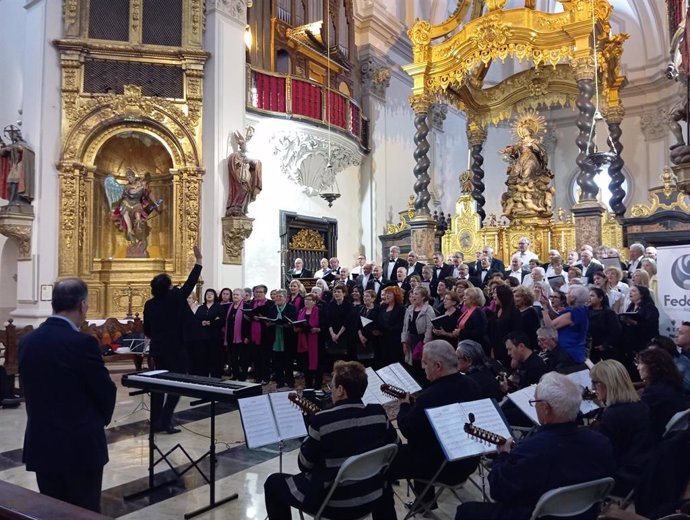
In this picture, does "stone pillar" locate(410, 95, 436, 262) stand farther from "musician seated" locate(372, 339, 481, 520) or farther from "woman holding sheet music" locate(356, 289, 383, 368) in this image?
"musician seated" locate(372, 339, 481, 520)

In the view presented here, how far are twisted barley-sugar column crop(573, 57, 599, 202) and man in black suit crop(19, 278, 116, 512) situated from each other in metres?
10.9

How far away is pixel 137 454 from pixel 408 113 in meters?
14.8

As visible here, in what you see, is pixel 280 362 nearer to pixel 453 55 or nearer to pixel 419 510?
pixel 419 510

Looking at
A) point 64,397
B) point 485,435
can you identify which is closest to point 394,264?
point 485,435

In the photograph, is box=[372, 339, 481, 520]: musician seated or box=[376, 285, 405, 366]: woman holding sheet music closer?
box=[372, 339, 481, 520]: musician seated

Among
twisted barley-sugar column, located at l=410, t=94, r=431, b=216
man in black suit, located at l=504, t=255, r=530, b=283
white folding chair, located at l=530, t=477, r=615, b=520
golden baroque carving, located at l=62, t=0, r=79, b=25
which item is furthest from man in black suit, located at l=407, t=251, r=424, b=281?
golden baroque carving, located at l=62, t=0, r=79, b=25

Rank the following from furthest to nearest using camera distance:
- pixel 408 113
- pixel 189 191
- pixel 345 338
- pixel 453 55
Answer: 1. pixel 408 113
2. pixel 453 55
3. pixel 189 191
4. pixel 345 338

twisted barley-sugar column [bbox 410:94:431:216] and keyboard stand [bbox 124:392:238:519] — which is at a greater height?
twisted barley-sugar column [bbox 410:94:431:216]

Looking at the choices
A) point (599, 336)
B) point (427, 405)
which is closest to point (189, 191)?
point (599, 336)

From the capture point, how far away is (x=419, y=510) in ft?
11.7

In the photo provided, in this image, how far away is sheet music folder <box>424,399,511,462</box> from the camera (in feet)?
9.70

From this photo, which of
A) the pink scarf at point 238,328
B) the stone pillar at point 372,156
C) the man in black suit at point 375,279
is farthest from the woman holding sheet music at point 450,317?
the stone pillar at point 372,156

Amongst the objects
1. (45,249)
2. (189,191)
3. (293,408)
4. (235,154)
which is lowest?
(293,408)

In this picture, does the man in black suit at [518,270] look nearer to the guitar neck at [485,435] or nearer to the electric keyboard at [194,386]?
the electric keyboard at [194,386]
